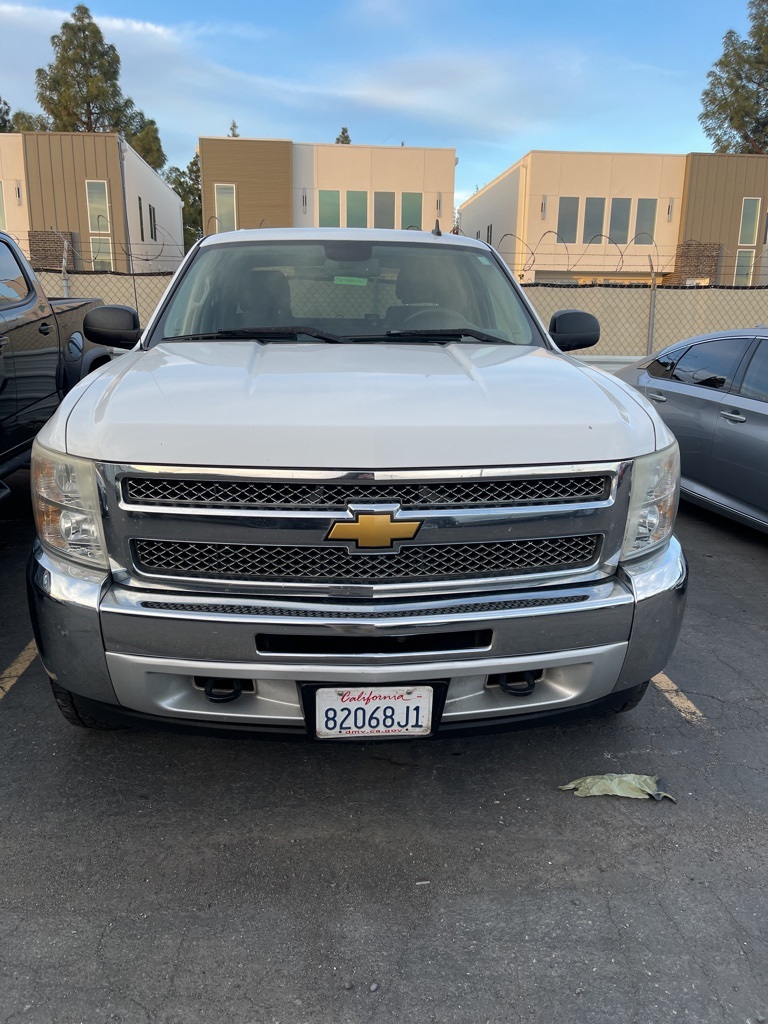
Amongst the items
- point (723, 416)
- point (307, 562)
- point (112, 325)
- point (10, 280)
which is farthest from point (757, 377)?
point (10, 280)

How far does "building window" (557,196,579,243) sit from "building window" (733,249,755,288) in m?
5.82

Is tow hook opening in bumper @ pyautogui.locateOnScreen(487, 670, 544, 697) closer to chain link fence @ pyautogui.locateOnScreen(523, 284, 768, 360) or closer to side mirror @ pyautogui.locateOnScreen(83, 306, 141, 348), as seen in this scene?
side mirror @ pyautogui.locateOnScreen(83, 306, 141, 348)

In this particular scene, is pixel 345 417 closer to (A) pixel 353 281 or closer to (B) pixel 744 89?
(A) pixel 353 281

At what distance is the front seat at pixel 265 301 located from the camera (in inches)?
141

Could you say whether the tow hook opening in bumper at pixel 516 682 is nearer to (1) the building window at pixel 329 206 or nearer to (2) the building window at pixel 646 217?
(1) the building window at pixel 329 206

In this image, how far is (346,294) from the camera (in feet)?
12.3

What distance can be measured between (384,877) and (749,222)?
30432mm

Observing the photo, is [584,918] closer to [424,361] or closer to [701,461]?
[424,361]

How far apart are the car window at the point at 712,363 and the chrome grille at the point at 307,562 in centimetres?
438

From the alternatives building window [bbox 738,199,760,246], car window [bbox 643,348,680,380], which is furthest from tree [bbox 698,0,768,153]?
car window [bbox 643,348,680,380]

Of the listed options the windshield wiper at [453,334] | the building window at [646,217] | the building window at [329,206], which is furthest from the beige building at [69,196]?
the windshield wiper at [453,334]

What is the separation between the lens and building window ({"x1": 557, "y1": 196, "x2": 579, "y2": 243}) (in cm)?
2752

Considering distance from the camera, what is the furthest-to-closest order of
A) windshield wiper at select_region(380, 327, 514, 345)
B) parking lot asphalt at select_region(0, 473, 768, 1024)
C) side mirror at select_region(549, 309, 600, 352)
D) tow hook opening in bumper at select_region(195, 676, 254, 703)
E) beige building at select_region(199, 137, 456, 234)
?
Answer: beige building at select_region(199, 137, 456, 234)
side mirror at select_region(549, 309, 600, 352)
windshield wiper at select_region(380, 327, 514, 345)
tow hook opening in bumper at select_region(195, 676, 254, 703)
parking lot asphalt at select_region(0, 473, 768, 1024)

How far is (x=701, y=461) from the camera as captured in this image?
616cm
